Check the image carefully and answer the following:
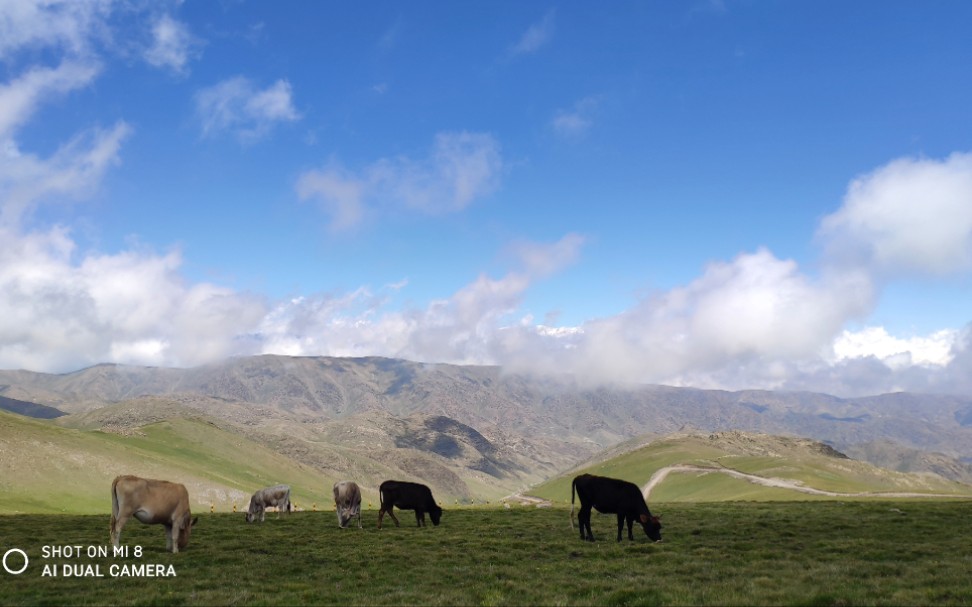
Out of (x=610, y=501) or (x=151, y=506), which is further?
(x=610, y=501)

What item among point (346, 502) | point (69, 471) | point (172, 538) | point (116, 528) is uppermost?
point (116, 528)

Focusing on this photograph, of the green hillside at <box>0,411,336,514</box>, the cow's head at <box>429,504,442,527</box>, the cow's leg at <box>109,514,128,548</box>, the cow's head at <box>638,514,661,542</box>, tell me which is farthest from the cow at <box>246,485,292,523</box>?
the green hillside at <box>0,411,336,514</box>

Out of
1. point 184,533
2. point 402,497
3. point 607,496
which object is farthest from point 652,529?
point 184,533

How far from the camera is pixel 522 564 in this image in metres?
22.5

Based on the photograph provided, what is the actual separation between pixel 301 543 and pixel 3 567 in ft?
39.3

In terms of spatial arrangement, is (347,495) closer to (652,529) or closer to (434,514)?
(434,514)

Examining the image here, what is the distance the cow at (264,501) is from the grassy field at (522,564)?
263 centimetres

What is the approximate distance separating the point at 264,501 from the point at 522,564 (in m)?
25.5

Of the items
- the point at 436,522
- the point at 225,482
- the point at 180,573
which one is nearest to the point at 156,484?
the point at 180,573

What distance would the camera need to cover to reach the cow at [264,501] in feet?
130

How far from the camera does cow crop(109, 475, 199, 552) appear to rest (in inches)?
949

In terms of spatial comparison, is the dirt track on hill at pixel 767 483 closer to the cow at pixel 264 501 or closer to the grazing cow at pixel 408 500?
A: the grazing cow at pixel 408 500

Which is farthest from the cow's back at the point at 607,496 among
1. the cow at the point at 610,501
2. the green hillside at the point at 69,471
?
the green hillside at the point at 69,471

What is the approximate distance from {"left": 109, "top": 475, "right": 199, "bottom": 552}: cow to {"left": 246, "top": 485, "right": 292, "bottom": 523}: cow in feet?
41.5
